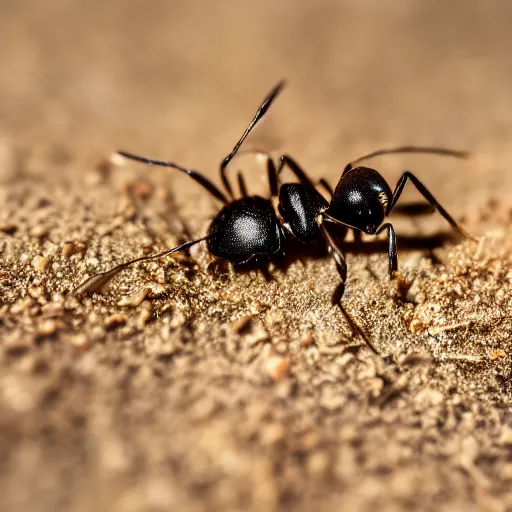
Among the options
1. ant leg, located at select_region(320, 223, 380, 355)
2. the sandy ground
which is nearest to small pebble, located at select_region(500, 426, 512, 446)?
the sandy ground

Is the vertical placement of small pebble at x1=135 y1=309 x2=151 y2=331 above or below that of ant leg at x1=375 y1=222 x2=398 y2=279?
above

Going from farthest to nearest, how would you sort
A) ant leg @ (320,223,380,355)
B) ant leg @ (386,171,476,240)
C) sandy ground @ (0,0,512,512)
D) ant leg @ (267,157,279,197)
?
ant leg @ (267,157,279,197)
ant leg @ (386,171,476,240)
ant leg @ (320,223,380,355)
sandy ground @ (0,0,512,512)

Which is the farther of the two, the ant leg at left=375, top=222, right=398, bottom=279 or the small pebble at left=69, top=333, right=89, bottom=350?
the ant leg at left=375, top=222, right=398, bottom=279

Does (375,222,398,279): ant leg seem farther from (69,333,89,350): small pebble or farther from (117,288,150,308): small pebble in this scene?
(69,333,89,350): small pebble

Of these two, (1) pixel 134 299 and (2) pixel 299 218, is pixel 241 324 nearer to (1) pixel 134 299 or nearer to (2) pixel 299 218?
(1) pixel 134 299

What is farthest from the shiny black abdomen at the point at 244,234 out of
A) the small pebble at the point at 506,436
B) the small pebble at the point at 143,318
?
the small pebble at the point at 506,436

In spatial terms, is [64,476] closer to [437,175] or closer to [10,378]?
[10,378]
